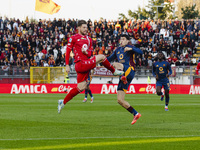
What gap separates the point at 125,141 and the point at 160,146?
848 mm

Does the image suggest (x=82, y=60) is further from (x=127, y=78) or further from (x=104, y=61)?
(x=127, y=78)

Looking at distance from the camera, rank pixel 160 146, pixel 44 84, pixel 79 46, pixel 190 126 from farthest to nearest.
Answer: pixel 44 84 < pixel 79 46 < pixel 190 126 < pixel 160 146

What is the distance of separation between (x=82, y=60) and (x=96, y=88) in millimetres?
25217

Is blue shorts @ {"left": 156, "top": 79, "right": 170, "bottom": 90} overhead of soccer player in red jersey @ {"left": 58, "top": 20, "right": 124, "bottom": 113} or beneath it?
beneath

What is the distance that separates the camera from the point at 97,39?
41594mm

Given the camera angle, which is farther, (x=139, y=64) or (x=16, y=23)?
(x=16, y=23)

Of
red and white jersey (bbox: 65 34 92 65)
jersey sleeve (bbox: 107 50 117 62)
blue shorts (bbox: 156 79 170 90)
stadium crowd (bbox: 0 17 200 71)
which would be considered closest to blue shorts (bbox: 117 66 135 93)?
jersey sleeve (bbox: 107 50 117 62)

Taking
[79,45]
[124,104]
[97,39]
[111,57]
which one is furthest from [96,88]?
[124,104]

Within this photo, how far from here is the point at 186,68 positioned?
3809cm

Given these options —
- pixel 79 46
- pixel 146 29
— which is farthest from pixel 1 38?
pixel 79 46

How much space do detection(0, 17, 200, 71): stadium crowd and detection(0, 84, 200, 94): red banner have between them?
9.29ft

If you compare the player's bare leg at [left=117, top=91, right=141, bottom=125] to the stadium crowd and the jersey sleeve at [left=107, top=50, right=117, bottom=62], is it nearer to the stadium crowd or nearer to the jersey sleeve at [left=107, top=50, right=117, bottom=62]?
the jersey sleeve at [left=107, top=50, right=117, bottom=62]

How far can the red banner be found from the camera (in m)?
35.6

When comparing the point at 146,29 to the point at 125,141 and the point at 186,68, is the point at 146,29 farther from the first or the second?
the point at 125,141
